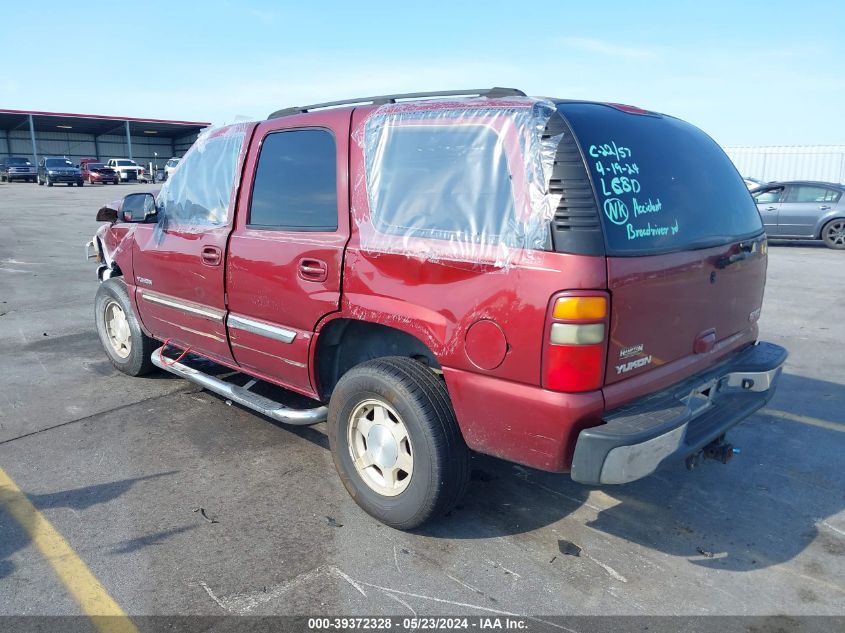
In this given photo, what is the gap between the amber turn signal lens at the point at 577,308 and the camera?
2.54 metres

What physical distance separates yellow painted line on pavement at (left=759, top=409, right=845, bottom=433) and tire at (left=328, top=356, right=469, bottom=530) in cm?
290

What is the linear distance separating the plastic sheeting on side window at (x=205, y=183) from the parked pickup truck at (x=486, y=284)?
0.03 m

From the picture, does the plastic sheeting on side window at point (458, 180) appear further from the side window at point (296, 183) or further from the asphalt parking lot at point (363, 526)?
the asphalt parking lot at point (363, 526)

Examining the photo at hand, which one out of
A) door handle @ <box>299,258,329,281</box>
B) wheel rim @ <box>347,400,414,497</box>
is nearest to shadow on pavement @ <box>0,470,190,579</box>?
wheel rim @ <box>347,400,414,497</box>

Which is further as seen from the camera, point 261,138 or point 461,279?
point 261,138

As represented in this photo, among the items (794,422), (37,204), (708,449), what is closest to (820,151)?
(794,422)

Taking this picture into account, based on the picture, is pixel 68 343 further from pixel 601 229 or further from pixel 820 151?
pixel 820 151

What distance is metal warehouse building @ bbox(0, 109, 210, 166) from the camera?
171 ft

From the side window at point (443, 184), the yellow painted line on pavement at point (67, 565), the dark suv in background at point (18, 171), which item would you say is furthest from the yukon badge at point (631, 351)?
the dark suv in background at point (18, 171)

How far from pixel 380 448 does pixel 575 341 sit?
1199mm

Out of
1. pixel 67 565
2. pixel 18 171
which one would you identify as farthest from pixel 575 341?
pixel 18 171

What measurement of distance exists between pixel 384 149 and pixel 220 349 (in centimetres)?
184

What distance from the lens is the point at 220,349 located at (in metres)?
4.26

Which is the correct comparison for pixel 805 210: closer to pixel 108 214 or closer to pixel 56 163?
pixel 108 214
